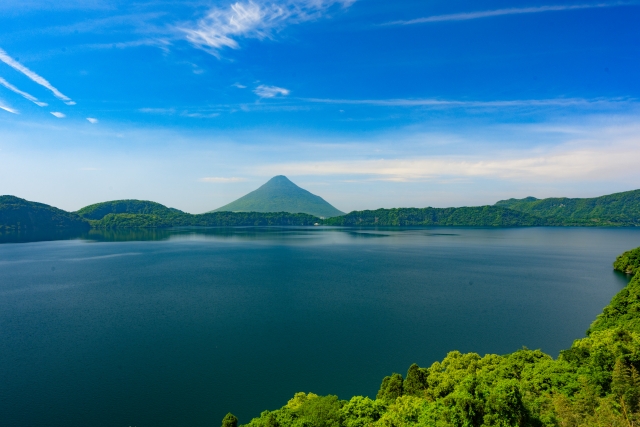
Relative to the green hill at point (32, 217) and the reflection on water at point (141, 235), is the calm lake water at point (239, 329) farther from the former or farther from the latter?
the green hill at point (32, 217)

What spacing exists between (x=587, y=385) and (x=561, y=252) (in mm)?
78067

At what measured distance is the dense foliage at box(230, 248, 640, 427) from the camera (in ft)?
33.4

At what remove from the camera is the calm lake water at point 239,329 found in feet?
61.7

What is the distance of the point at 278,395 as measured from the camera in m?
19.2

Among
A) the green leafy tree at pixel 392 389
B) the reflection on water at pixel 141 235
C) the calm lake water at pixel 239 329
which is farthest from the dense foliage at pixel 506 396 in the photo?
the reflection on water at pixel 141 235

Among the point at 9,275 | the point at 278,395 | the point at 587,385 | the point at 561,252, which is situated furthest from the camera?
the point at 561,252

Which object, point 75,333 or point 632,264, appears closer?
point 75,333

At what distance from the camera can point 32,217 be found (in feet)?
471

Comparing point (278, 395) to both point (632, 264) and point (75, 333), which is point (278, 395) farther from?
point (632, 264)

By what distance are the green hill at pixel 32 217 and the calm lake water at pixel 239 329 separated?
332 feet

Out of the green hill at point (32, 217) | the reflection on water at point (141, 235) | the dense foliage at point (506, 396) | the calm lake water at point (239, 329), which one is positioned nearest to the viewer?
the dense foliage at point (506, 396)

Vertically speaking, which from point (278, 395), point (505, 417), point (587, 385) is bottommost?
point (278, 395)

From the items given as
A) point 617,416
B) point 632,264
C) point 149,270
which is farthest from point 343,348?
point 632,264

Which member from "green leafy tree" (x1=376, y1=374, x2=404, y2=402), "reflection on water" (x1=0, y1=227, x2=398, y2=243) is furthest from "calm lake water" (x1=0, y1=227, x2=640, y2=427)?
"reflection on water" (x1=0, y1=227, x2=398, y2=243)
